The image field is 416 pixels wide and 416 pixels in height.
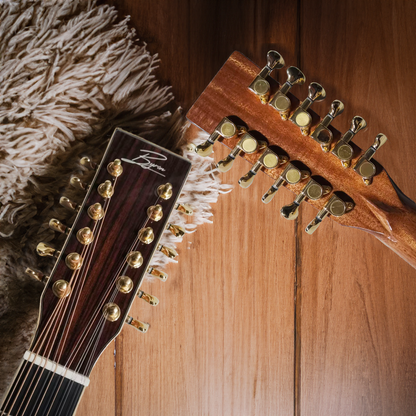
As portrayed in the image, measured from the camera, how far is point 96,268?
489mm

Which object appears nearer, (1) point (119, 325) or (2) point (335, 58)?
(1) point (119, 325)

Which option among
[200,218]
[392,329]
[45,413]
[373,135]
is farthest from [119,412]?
[373,135]

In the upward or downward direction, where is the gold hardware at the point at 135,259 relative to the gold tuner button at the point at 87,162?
downward

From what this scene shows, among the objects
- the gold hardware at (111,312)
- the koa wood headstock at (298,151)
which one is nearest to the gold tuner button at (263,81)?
the koa wood headstock at (298,151)

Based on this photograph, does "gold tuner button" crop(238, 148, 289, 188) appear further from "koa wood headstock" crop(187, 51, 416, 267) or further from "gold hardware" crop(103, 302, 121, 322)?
"gold hardware" crop(103, 302, 121, 322)

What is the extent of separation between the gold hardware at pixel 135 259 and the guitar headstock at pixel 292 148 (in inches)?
5.9

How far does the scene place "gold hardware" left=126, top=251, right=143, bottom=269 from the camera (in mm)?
485

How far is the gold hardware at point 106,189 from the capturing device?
486mm

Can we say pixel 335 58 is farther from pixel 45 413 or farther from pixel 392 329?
pixel 45 413

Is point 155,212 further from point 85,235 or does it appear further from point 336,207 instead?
point 336,207

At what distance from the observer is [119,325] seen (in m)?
0.49

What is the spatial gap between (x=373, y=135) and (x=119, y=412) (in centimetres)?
63

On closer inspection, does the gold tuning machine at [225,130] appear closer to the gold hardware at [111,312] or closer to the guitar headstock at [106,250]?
the guitar headstock at [106,250]

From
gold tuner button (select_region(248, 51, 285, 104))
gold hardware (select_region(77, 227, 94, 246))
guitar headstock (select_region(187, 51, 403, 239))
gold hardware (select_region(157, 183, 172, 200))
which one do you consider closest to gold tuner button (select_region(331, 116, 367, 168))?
guitar headstock (select_region(187, 51, 403, 239))
